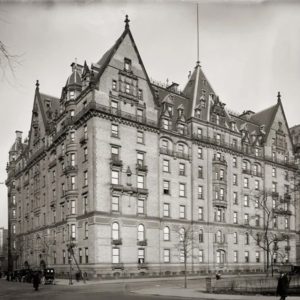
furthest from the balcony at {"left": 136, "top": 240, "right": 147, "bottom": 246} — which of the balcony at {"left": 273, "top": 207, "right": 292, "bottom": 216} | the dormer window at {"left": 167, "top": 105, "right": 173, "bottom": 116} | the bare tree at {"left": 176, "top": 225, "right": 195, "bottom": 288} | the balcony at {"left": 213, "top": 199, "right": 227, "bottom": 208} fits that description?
the balcony at {"left": 273, "top": 207, "right": 292, "bottom": 216}

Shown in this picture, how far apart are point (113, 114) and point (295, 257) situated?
47095mm

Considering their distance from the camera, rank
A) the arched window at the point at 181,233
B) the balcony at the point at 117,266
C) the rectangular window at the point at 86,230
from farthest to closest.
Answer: the arched window at the point at 181,233
the rectangular window at the point at 86,230
the balcony at the point at 117,266

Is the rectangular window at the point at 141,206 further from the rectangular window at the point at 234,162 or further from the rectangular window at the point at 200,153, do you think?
the rectangular window at the point at 234,162

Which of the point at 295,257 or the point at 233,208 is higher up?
the point at 233,208

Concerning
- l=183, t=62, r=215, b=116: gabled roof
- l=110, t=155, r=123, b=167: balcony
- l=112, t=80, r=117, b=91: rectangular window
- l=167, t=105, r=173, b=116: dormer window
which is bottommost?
l=110, t=155, r=123, b=167: balcony

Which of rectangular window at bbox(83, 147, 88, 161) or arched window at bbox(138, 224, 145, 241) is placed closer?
rectangular window at bbox(83, 147, 88, 161)

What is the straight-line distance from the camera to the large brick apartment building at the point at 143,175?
54.2 meters

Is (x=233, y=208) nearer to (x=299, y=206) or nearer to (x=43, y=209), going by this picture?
(x=299, y=206)

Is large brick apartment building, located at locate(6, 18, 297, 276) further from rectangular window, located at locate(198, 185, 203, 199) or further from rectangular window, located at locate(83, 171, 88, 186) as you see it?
rectangular window, located at locate(198, 185, 203, 199)

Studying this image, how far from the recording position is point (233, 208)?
227 ft

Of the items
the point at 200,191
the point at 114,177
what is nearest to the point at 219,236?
the point at 200,191

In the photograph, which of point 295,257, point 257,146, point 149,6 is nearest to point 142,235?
point 257,146

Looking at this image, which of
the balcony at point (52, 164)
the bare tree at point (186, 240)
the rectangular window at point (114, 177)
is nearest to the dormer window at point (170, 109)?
the rectangular window at point (114, 177)

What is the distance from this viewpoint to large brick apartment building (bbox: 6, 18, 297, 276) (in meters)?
54.2
